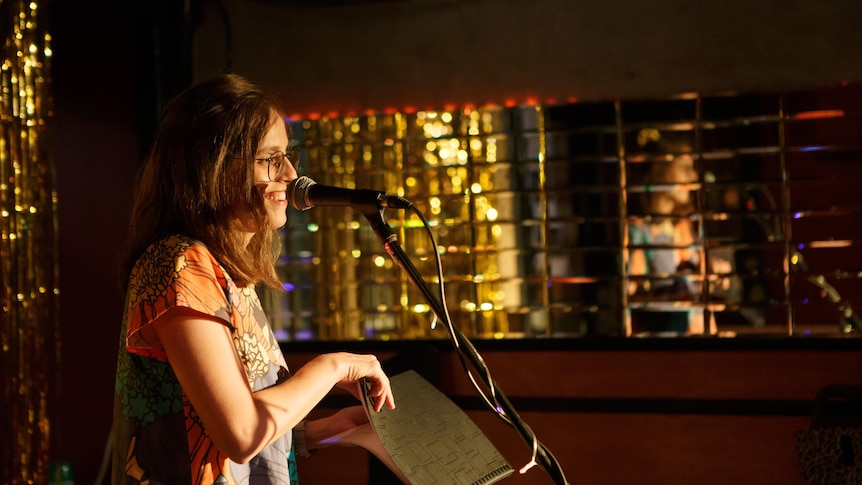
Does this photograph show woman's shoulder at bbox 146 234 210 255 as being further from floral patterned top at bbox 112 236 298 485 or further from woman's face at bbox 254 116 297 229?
woman's face at bbox 254 116 297 229

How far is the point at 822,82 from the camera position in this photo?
285cm

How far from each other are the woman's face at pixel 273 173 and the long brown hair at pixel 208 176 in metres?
0.01

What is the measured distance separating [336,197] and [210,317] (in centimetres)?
32

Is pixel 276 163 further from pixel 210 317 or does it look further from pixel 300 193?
pixel 210 317

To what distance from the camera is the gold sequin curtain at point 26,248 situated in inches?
98.2

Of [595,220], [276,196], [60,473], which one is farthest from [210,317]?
[595,220]

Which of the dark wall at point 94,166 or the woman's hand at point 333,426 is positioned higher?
the dark wall at point 94,166

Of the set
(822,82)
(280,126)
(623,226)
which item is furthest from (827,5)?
(280,126)

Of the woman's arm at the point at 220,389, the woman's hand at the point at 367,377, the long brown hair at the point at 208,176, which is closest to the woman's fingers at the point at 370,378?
the woman's hand at the point at 367,377

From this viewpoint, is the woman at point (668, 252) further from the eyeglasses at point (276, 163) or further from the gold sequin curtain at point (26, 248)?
the gold sequin curtain at point (26, 248)

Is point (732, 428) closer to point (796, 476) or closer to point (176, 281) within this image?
point (796, 476)

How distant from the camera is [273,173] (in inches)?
57.4

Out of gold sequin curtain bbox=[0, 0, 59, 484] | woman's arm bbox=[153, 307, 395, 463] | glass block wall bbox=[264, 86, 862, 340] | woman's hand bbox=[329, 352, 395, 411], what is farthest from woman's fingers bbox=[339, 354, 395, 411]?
glass block wall bbox=[264, 86, 862, 340]

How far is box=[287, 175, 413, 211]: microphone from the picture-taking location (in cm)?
139
